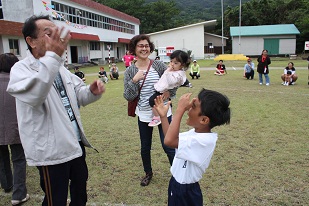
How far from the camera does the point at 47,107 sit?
1.79 metres

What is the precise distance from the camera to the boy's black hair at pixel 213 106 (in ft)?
6.07

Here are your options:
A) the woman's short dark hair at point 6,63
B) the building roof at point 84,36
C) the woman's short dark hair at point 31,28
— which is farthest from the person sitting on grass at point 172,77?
the building roof at point 84,36

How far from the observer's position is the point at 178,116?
187 centimetres

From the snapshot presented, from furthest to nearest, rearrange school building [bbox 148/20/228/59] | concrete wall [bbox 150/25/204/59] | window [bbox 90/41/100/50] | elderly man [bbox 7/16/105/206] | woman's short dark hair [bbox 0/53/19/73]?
concrete wall [bbox 150/25/204/59] < school building [bbox 148/20/228/59] < window [bbox 90/41/100/50] < woman's short dark hair [bbox 0/53/19/73] < elderly man [bbox 7/16/105/206]

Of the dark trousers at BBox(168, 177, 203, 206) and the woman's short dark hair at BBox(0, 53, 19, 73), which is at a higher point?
the woman's short dark hair at BBox(0, 53, 19, 73)

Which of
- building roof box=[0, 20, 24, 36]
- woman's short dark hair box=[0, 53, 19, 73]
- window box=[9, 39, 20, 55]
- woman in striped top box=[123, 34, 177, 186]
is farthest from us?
window box=[9, 39, 20, 55]

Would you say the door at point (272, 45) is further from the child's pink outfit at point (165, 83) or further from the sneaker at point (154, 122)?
the sneaker at point (154, 122)

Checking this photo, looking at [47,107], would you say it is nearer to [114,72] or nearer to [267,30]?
[114,72]

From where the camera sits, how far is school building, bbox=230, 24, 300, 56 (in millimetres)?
35213

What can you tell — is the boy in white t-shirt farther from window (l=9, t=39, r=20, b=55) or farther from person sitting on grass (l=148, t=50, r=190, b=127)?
window (l=9, t=39, r=20, b=55)

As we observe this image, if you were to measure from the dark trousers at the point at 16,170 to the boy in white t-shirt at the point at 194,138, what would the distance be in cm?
194

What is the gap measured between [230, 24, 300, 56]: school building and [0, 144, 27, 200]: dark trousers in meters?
36.5

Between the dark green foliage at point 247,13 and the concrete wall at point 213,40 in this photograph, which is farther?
the concrete wall at point 213,40

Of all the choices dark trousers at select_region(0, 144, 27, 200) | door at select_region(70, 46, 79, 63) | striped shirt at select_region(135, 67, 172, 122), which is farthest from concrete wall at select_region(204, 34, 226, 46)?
dark trousers at select_region(0, 144, 27, 200)
